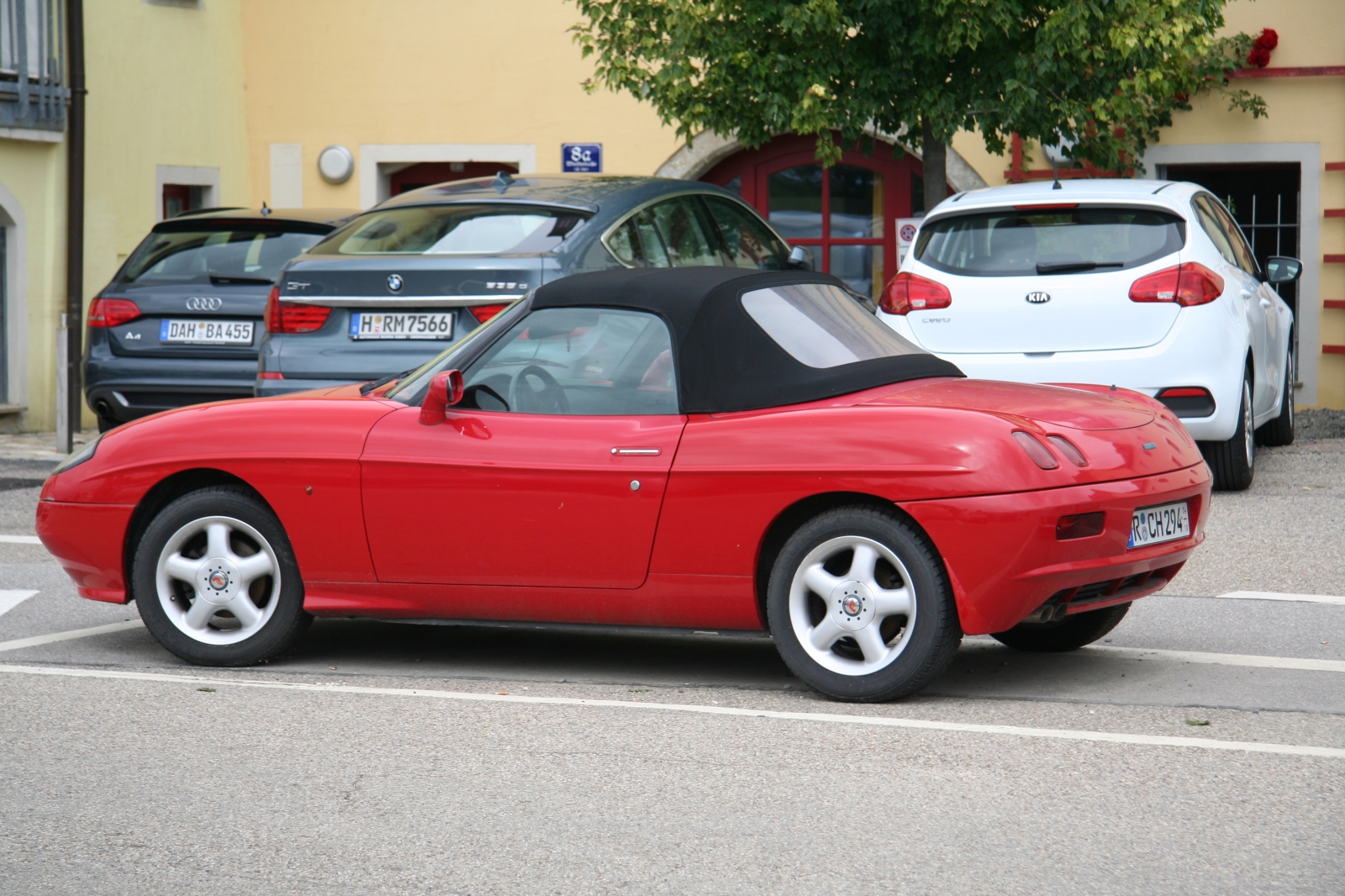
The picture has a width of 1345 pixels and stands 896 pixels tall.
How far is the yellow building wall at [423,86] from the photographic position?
59.6ft

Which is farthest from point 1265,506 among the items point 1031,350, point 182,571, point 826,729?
point 182,571

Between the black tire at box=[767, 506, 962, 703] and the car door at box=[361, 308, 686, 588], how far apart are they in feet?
1.61

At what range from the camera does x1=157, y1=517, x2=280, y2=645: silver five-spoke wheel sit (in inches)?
248

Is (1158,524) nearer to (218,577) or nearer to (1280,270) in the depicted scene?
(218,577)

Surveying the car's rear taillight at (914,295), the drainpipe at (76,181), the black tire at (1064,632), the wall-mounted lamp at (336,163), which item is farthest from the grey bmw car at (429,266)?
the wall-mounted lamp at (336,163)

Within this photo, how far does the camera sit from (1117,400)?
19.8ft

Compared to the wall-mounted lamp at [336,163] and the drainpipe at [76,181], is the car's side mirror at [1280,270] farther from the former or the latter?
the wall-mounted lamp at [336,163]

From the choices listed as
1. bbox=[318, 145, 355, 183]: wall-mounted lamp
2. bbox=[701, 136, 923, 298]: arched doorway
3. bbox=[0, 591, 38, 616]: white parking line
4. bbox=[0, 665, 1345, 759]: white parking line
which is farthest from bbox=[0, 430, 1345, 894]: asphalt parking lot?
bbox=[318, 145, 355, 183]: wall-mounted lamp

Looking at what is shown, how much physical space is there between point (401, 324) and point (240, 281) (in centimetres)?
296

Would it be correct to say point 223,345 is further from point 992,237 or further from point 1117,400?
point 1117,400

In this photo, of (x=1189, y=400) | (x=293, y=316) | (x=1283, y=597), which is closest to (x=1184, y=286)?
(x=1189, y=400)

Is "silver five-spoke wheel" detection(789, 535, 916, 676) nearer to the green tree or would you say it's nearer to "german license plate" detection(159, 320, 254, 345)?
"german license plate" detection(159, 320, 254, 345)

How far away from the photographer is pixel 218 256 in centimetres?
1209

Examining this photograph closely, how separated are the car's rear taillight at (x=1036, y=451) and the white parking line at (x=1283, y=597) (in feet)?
8.03
